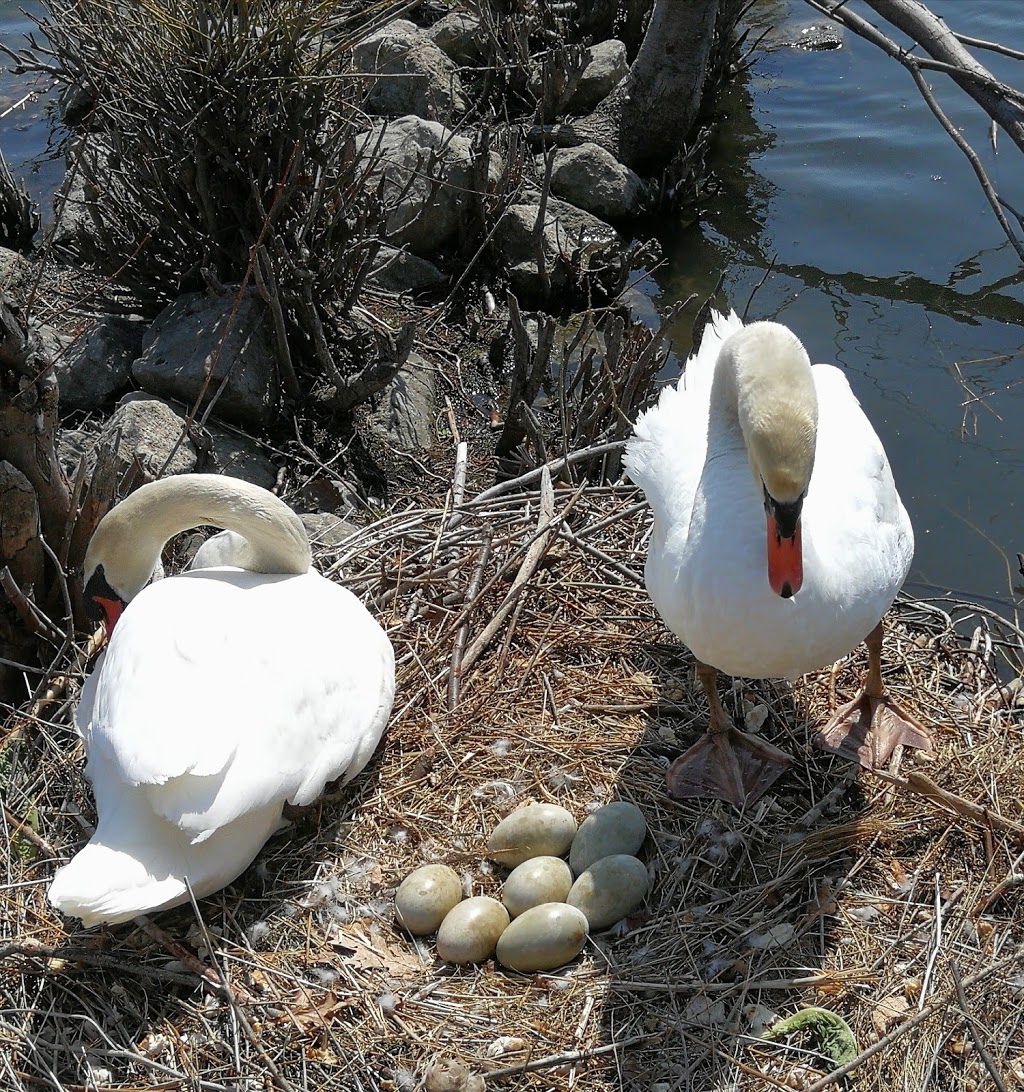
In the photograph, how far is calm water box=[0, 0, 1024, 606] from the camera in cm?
705

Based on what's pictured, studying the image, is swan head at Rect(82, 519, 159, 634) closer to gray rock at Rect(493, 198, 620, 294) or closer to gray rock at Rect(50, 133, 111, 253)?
gray rock at Rect(50, 133, 111, 253)

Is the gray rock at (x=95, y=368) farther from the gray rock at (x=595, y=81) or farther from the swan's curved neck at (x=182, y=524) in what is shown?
the gray rock at (x=595, y=81)

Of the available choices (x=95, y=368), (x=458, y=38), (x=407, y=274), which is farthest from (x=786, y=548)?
(x=458, y=38)

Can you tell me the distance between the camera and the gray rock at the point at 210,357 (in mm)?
6086

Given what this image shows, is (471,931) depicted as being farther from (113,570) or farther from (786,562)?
(113,570)

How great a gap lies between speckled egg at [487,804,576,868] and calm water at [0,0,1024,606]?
10.1 ft

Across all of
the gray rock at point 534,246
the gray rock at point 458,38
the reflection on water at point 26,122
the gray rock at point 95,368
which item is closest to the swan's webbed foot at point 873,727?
the gray rock at point 95,368

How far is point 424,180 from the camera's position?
7.98 meters

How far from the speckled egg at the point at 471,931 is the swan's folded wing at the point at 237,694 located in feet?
1.96

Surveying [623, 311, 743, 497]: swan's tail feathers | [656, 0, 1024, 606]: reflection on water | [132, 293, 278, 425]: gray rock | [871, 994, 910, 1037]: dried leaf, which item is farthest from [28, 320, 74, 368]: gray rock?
[871, 994, 910, 1037]: dried leaf

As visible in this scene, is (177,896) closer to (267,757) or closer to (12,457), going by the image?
(267,757)

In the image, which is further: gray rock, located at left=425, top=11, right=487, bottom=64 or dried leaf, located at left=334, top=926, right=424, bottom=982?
gray rock, located at left=425, top=11, right=487, bottom=64

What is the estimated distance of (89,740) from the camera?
12.0ft

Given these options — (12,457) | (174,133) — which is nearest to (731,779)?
(12,457)
